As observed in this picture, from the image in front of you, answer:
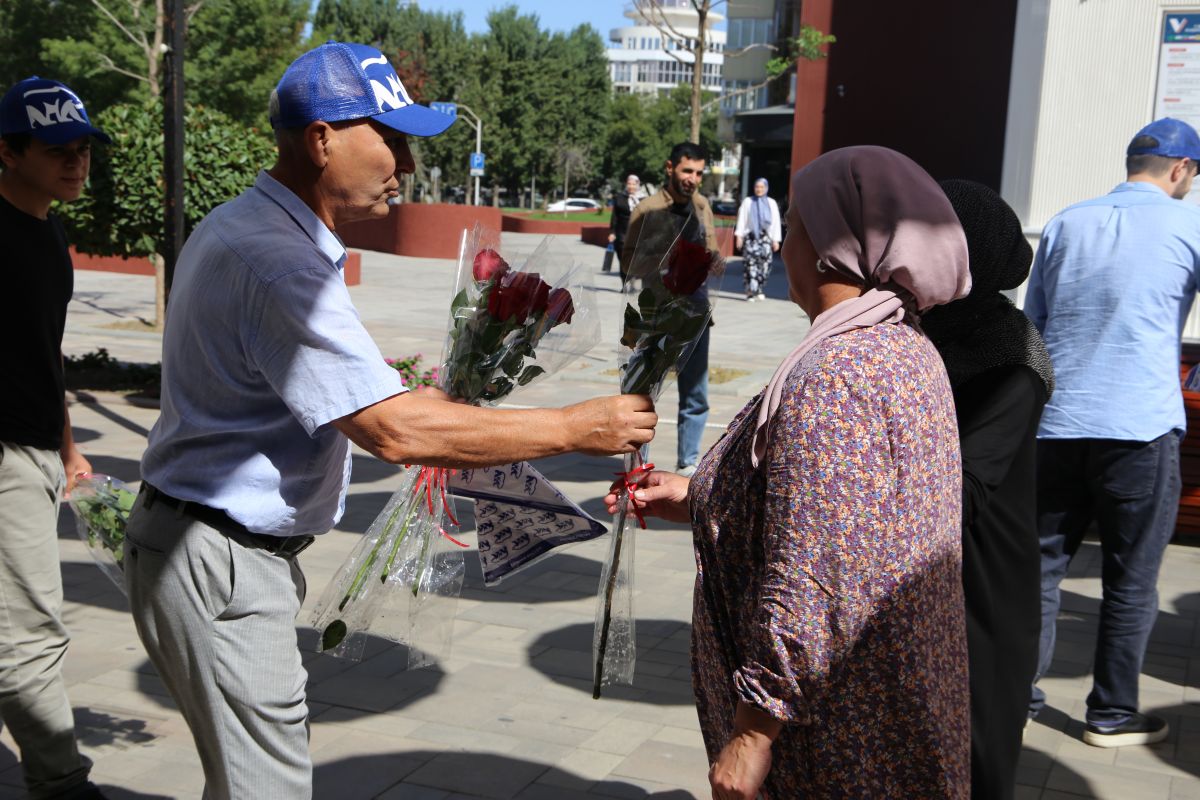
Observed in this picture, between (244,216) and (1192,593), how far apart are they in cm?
543

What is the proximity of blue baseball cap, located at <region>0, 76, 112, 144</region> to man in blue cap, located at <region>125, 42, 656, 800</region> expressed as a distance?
1412 mm

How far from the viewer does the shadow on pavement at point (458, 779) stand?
3.86 m

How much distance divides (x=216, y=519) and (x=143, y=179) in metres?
9.25

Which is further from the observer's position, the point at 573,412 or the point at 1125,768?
the point at 1125,768

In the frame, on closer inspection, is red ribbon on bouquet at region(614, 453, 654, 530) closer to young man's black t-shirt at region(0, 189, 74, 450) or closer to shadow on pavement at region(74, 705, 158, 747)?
young man's black t-shirt at region(0, 189, 74, 450)

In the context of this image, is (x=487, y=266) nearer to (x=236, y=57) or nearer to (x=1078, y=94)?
(x=1078, y=94)

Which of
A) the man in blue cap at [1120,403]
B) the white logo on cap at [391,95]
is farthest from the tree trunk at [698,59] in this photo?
the white logo on cap at [391,95]

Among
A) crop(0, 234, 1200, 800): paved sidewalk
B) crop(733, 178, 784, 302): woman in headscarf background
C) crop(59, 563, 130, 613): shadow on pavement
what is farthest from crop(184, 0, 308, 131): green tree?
crop(59, 563, 130, 613): shadow on pavement

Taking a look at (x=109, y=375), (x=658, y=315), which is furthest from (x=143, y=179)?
(x=658, y=315)

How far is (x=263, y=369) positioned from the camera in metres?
2.37

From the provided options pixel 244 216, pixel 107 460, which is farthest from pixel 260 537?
pixel 107 460

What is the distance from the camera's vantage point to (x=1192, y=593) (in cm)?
620

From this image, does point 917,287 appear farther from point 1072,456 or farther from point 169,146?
point 169,146

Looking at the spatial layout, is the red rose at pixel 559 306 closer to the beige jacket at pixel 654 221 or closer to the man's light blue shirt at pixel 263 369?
the beige jacket at pixel 654 221
